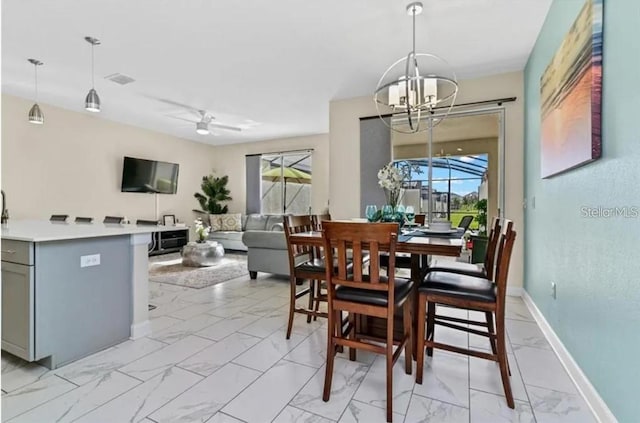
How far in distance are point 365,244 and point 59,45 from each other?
363 cm

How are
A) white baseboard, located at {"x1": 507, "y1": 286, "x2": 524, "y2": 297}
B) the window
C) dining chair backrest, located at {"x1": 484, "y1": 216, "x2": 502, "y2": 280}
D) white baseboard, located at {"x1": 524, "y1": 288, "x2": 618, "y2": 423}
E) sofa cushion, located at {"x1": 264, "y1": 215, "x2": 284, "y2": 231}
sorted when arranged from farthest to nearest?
the window → sofa cushion, located at {"x1": 264, "y1": 215, "x2": 284, "y2": 231} → white baseboard, located at {"x1": 507, "y1": 286, "x2": 524, "y2": 297} → dining chair backrest, located at {"x1": 484, "y1": 216, "x2": 502, "y2": 280} → white baseboard, located at {"x1": 524, "y1": 288, "x2": 618, "y2": 423}

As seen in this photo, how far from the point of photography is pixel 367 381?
203cm

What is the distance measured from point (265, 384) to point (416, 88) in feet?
7.94

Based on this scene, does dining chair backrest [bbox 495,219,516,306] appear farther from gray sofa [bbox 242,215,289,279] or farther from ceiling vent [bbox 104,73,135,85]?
ceiling vent [bbox 104,73,135,85]

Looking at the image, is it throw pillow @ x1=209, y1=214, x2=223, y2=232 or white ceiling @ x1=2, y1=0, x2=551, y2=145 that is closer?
white ceiling @ x1=2, y1=0, x2=551, y2=145

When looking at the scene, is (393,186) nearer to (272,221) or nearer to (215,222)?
(272,221)

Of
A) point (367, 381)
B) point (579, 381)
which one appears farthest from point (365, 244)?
point (579, 381)

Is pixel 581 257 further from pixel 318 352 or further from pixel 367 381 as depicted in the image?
pixel 318 352

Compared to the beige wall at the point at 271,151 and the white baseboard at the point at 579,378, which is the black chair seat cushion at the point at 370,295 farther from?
the beige wall at the point at 271,151

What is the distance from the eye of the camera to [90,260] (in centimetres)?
232

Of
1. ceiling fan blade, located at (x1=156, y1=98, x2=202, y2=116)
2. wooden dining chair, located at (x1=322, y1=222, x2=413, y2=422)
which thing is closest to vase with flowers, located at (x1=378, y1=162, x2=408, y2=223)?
wooden dining chair, located at (x1=322, y1=222, x2=413, y2=422)

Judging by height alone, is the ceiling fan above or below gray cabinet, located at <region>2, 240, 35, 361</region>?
above

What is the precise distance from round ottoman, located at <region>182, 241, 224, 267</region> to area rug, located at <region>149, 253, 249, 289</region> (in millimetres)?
103

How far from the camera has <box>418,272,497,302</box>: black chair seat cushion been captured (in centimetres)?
190
